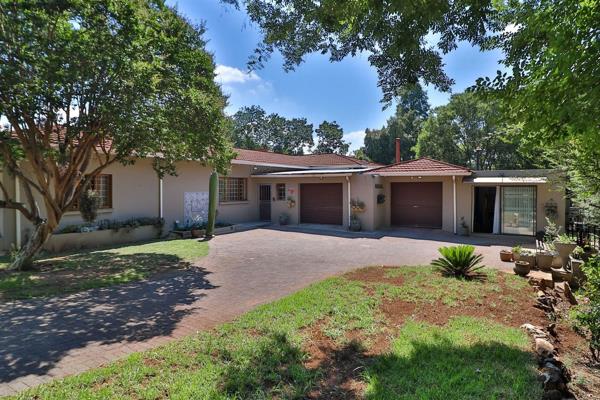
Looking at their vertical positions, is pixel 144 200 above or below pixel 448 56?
below

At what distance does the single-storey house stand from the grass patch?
10138 millimetres

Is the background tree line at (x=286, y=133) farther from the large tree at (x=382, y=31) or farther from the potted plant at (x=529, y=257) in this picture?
the large tree at (x=382, y=31)

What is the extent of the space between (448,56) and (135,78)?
6.79m

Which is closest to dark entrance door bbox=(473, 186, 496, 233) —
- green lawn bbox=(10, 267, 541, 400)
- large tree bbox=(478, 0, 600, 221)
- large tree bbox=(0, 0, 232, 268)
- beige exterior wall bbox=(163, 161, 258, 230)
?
green lawn bbox=(10, 267, 541, 400)

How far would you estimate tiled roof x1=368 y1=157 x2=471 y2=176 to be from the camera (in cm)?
1579

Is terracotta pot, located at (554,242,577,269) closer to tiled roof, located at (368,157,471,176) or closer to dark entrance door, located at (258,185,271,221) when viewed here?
tiled roof, located at (368,157,471,176)

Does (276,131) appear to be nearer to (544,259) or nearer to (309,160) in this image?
(309,160)

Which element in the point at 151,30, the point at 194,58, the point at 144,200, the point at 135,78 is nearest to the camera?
the point at 135,78

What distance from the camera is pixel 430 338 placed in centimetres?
479

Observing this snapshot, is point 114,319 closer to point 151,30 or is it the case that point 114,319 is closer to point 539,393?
point 539,393

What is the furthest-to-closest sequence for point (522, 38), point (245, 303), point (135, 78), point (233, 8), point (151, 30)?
point (151, 30) → point (135, 78) → point (245, 303) → point (233, 8) → point (522, 38)

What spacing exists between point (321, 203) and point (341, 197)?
131cm

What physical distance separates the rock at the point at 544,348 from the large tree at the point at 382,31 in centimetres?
408

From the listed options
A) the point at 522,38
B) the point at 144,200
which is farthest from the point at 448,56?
the point at 144,200
